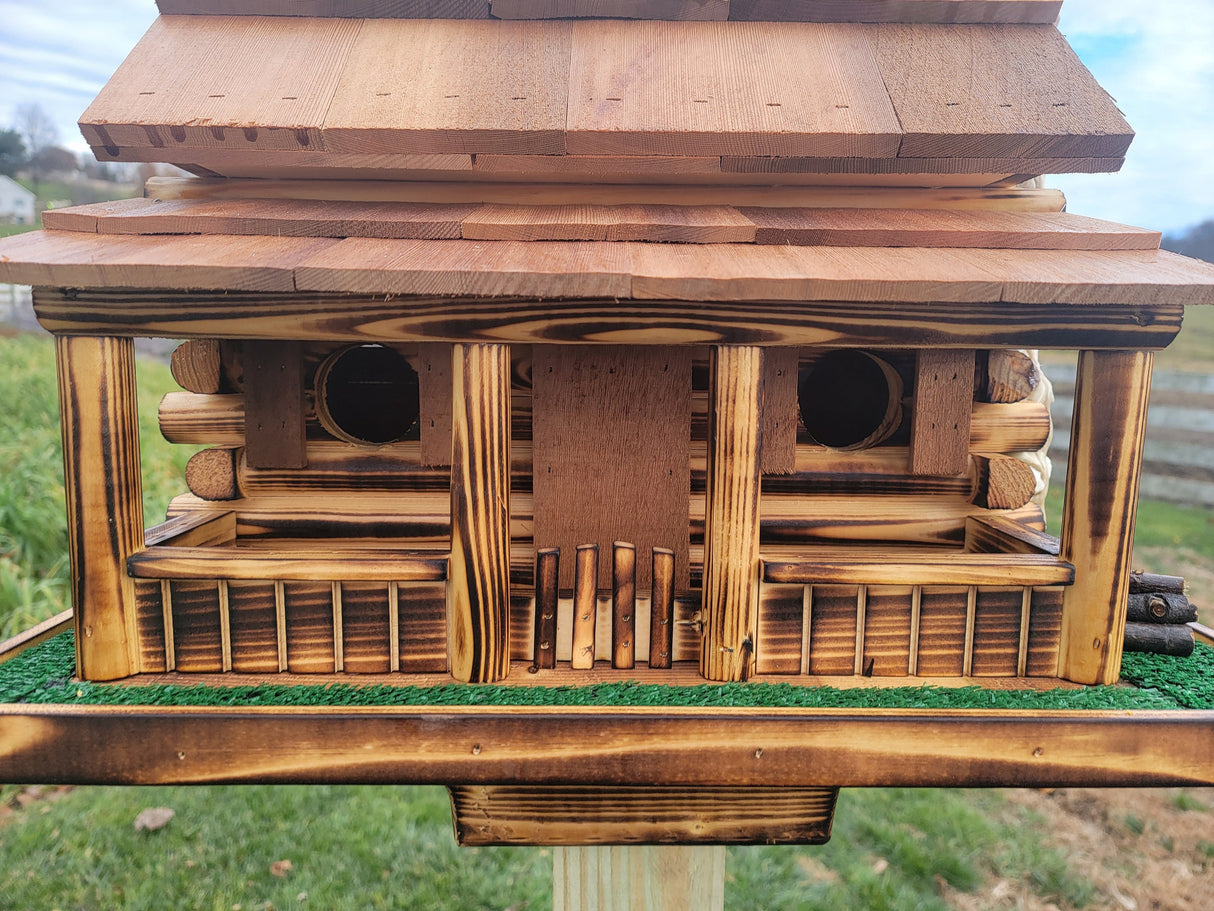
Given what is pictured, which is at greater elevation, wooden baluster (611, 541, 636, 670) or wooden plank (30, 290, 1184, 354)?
wooden plank (30, 290, 1184, 354)

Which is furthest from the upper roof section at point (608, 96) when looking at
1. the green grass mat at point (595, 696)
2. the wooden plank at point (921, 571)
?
the green grass mat at point (595, 696)

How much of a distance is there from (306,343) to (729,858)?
4.00m

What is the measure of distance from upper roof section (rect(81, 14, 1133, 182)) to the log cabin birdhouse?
0.01m

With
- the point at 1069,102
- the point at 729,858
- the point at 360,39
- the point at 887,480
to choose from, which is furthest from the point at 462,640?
the point at 729,858

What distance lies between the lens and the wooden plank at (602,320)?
1.70 metres

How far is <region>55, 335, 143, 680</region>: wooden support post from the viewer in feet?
5.82

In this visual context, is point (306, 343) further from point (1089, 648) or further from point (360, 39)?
point (1089, 648)

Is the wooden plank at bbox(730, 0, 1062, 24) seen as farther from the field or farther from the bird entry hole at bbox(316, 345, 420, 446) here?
the field

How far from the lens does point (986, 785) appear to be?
177 cm

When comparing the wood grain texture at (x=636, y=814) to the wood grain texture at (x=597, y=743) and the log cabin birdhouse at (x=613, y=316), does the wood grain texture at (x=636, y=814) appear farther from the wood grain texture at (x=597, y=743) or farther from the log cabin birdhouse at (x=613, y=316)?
the wood grain texture at (x=597, y=743)

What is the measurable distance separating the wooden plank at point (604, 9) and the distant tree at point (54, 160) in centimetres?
997

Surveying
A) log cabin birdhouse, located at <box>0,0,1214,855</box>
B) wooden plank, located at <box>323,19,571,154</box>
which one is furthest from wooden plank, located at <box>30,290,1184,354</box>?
wooden plank, located at <box>323,19,571,154</box>

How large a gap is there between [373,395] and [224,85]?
3.18 ft

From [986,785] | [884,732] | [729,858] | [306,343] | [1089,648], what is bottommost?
[729,858]
